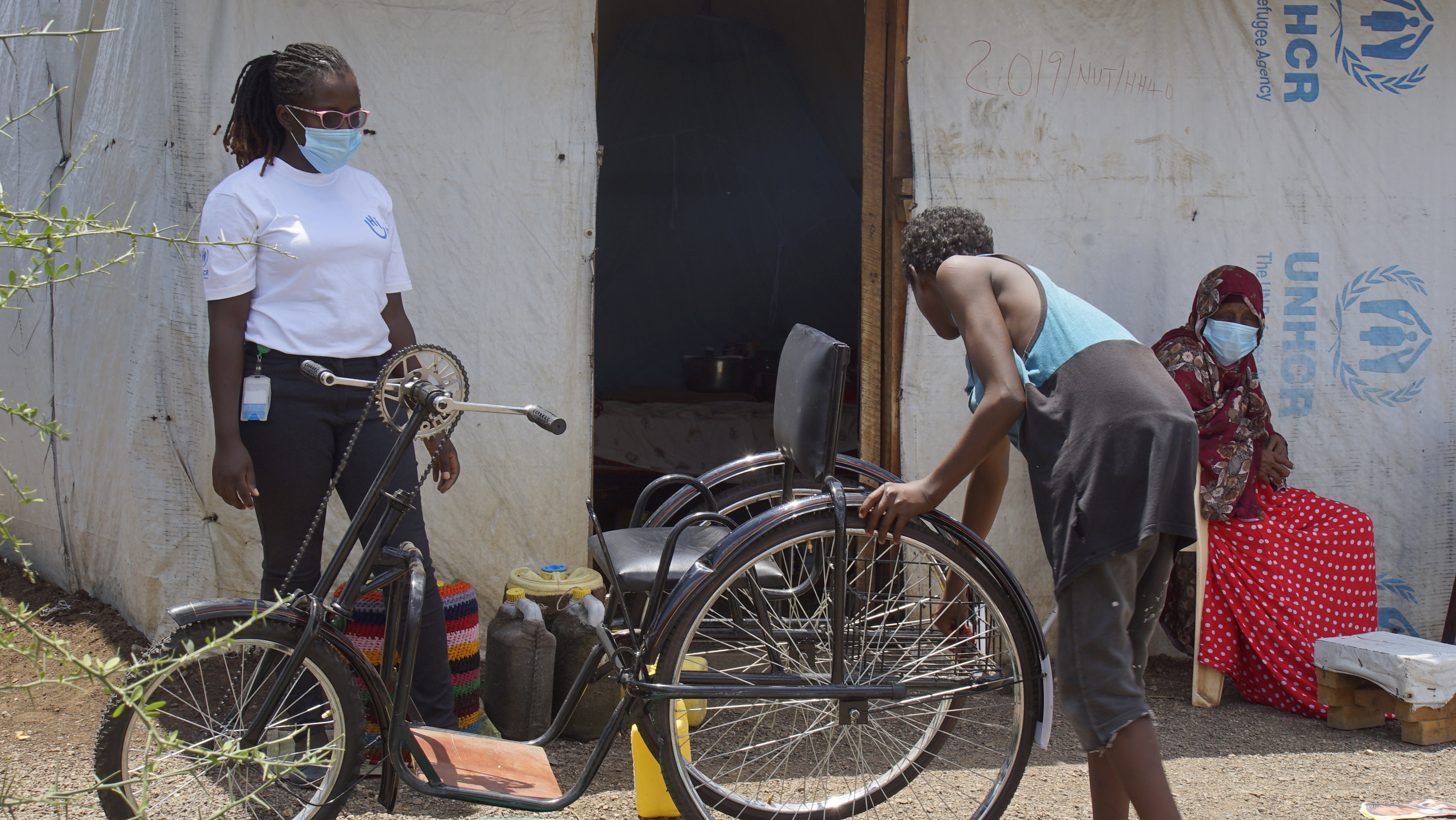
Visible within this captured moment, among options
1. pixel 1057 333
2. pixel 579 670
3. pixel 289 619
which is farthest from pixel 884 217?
pixel 289 619

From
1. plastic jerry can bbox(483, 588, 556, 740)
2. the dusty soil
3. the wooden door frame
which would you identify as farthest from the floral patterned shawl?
plastic jerry can bbox(483, 588, 556, 740)

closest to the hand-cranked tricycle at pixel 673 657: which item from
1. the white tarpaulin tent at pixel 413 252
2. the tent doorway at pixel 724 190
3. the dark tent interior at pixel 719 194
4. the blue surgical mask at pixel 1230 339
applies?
the white tarpaulin tent at pixel 413 252

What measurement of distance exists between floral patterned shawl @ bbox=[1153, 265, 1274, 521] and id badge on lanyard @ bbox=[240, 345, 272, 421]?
2.99 meters

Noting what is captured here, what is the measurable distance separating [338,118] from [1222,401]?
3.10 metres

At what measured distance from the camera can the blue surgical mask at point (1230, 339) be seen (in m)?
3.72

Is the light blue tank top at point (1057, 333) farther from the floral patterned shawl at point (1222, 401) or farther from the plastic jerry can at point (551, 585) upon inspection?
the floral patterned shawl at point (1222, 401)

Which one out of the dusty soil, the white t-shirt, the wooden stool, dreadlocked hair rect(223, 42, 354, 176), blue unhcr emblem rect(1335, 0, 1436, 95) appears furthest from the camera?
blue unhcr emblem rect(1335, 0, 1436, 95)

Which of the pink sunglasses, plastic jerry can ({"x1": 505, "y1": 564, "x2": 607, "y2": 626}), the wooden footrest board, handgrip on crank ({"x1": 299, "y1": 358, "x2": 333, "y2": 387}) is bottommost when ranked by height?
the wooden footrest board

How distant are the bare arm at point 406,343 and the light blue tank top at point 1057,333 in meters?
1.40

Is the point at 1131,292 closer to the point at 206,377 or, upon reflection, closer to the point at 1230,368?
the point at 1230,368

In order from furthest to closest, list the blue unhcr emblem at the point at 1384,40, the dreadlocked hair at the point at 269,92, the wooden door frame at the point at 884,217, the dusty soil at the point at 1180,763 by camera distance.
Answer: the blue unhcr emblem at the point at 1384,40
the wooden door frame at the point at 884,217
the dusty soil at the point at 1180,763
the dreadlocked hair at the point at 269,92

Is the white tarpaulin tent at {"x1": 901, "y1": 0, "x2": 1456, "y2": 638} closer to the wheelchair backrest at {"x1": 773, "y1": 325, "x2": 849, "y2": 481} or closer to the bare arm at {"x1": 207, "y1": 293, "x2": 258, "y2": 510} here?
the wheelchair backrest at {"x1": 773, "y1": 325, "x2": 849, "y2": 481}

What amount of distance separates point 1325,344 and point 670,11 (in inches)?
162

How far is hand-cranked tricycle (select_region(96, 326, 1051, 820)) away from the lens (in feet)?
7.16
